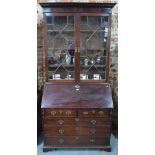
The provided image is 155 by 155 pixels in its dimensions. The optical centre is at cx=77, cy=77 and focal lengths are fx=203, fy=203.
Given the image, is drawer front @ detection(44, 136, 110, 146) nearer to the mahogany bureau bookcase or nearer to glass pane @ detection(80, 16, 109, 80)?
the mahogany bureau bookcase

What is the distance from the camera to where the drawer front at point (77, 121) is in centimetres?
246

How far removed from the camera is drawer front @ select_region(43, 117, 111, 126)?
246cm

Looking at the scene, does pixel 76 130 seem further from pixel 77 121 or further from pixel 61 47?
pixel 61 47

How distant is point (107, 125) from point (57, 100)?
68 cm

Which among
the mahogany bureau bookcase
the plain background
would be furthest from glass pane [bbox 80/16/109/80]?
the plain background

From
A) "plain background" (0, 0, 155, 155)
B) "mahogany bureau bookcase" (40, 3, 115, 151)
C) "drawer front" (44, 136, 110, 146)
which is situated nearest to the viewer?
"plain background" (0, 0, 155, 155)

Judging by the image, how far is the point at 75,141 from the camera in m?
2.54

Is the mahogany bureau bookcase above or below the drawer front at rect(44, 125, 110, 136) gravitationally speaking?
above

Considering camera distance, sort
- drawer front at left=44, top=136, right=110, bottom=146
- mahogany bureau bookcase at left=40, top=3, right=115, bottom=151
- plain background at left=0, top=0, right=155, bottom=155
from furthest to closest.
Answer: drawer front at left=44, top=136, right=110, bottom=146
mahogany bureau bookcase at left=40, top=3, right=115, bottom=151
plain background at left=0, top=0, right=155, bottom=155
